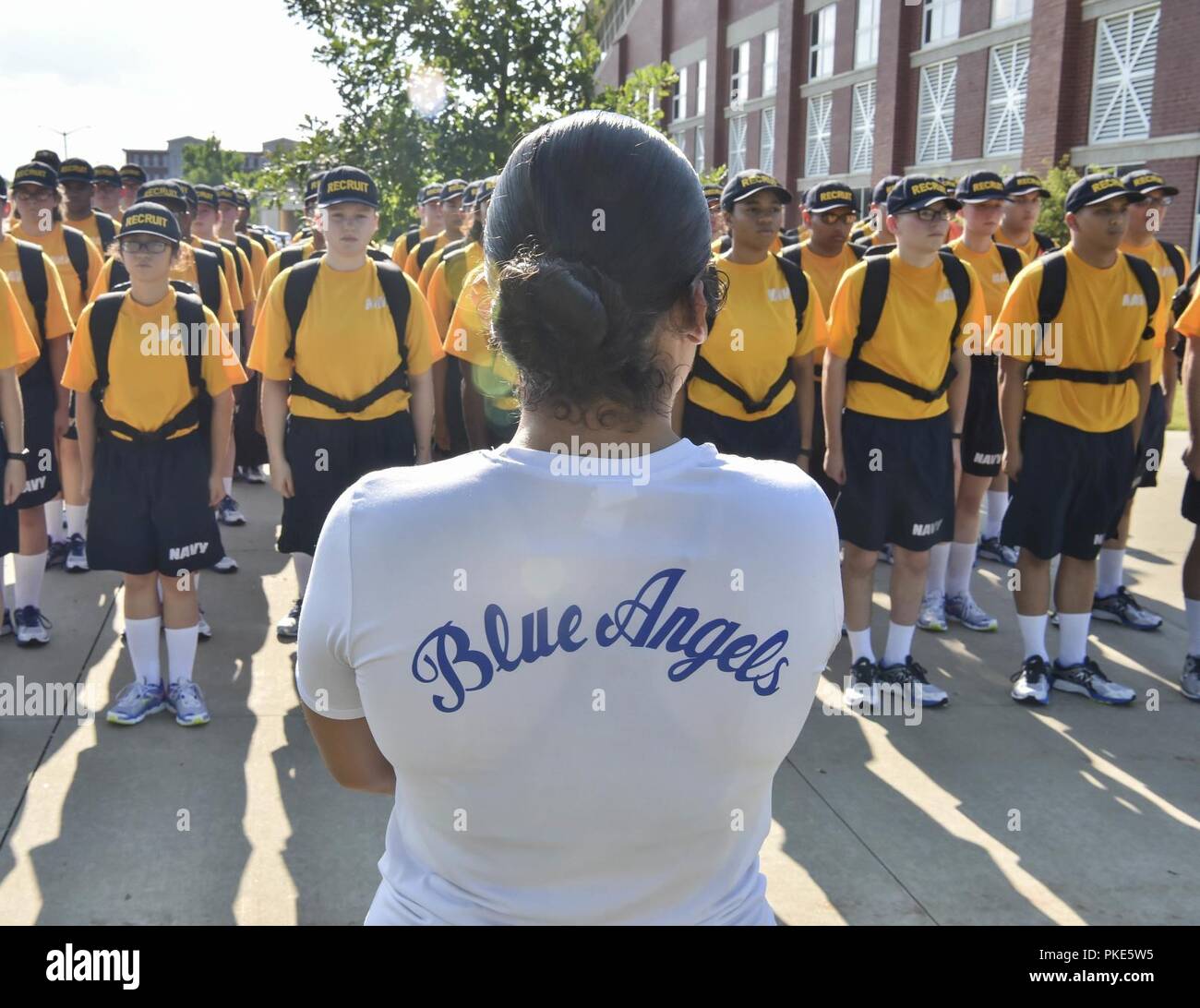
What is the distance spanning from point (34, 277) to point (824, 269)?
4310 mm

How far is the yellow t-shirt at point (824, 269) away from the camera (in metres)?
6.98

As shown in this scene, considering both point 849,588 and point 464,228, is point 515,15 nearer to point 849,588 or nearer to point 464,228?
point 464,228

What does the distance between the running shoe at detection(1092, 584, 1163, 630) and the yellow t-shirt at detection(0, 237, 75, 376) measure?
18.6ft

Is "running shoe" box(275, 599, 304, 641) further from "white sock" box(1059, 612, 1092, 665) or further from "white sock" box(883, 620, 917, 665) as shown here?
"white sock" box(1059, 612, 1092, 665)

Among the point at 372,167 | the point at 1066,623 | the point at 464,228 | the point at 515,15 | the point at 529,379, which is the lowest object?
the point at 1066,623

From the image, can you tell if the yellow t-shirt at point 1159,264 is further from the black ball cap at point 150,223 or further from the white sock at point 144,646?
the white sock at point 144,646

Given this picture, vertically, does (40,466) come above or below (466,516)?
below

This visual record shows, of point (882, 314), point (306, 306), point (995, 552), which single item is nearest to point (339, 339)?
point (306, 306)

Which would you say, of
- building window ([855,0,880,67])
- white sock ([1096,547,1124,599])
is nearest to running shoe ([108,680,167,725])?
white sock ([1096,547,1124,599])

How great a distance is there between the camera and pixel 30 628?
5.74 meters

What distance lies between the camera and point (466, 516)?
1.13 meters

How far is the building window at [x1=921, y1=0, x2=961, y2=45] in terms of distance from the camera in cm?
2473
